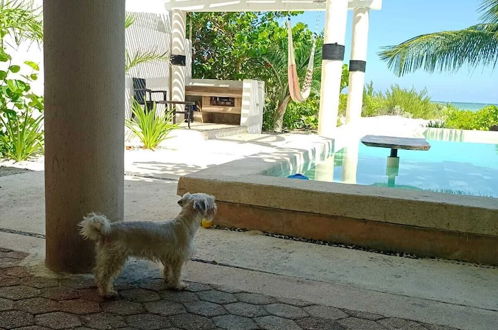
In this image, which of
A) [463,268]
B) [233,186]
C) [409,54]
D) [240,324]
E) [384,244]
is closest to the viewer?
[240,324]

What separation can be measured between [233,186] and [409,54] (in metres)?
11.5

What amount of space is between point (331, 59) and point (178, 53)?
12.8 ft

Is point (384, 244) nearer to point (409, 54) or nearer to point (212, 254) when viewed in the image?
point (212, 254)

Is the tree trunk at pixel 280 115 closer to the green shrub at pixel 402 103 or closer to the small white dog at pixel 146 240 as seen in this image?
the green shrub at pixel 402 103

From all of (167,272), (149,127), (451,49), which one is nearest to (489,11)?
(451,49)

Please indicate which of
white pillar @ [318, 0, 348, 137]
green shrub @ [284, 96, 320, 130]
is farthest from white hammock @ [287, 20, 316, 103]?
green shrub @ [284, 96, 320, 130]

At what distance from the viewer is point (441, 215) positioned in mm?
3287

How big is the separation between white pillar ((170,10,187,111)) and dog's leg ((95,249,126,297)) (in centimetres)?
975

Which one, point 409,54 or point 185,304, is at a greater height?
point 409,54

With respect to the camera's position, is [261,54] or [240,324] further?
[261,54]

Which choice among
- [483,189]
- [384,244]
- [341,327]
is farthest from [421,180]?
[341,327]

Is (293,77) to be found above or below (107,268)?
above

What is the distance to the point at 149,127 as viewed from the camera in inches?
326

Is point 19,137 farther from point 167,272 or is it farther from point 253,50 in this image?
point 253,50
